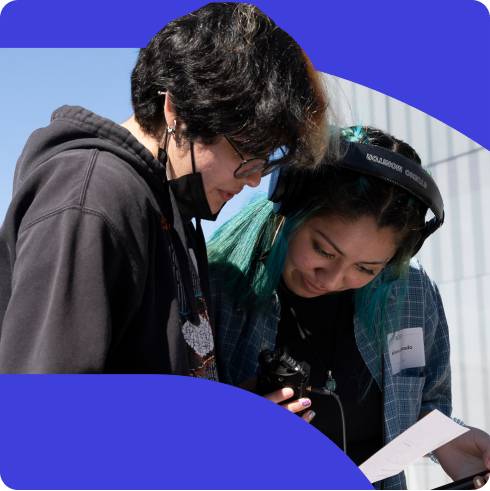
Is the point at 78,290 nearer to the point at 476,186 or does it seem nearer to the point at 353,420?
the point at 353,420

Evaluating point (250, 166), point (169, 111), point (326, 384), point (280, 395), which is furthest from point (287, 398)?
point (169, 111)

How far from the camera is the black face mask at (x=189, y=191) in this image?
3.95 ft

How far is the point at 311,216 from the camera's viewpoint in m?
1.75

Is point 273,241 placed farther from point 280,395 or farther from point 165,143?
point 165,143

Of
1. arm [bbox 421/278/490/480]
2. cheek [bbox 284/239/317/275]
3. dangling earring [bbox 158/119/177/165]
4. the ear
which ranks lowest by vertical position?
arm [bbox 421/278/490/480]

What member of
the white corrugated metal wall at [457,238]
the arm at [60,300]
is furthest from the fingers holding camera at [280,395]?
the arm at [60,300]

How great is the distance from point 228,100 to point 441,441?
0.84m

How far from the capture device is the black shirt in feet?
5.84

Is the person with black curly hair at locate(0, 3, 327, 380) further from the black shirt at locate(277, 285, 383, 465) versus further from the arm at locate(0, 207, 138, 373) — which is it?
the black shirt at locate(277, 285, 383, 465)

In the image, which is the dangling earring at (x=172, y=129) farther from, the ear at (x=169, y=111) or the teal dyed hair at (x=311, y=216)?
the teal dyed hair at (x=311, y=216)

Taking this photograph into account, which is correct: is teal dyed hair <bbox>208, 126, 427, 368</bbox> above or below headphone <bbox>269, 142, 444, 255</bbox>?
below

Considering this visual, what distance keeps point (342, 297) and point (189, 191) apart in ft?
2.81

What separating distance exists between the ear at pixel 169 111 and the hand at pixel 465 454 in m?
1.17

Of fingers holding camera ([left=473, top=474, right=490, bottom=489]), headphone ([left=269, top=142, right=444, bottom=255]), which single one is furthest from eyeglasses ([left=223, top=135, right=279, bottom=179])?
fingers holding camera ([left=473, top=474, right=490, bottom=489])
